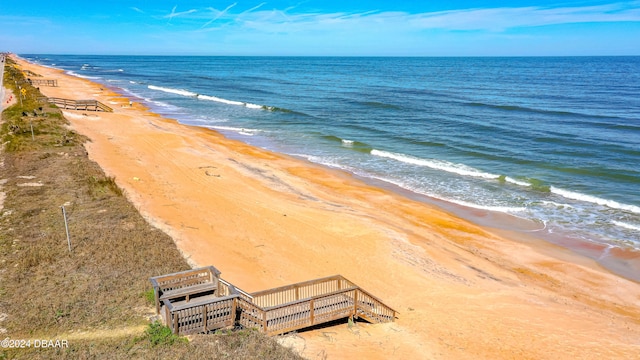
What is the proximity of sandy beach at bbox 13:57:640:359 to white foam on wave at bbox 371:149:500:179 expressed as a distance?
594 cm

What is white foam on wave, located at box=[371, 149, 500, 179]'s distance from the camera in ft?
89.8

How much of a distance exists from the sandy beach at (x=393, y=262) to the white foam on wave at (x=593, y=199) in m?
6.57

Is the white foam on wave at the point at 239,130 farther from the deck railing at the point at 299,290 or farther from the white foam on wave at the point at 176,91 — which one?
the deck railing at the point at 299,290

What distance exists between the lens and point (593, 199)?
75.3 ft

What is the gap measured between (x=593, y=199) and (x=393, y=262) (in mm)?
13597

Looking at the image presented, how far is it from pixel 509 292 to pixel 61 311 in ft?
38.6

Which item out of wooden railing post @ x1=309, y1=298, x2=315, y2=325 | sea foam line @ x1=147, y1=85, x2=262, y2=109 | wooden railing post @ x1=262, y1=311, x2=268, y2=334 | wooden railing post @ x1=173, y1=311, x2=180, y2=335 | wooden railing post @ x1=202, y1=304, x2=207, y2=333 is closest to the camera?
wooden railing post @ x1=173, y1=311, x2=180, y2=335

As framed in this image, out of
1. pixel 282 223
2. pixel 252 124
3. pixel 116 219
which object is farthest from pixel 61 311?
pixel 252 124

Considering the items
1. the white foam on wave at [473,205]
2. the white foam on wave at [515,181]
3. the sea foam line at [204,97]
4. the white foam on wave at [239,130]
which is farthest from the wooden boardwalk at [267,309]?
the sea foam line at [204,97]

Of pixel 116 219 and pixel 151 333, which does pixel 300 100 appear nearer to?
pixel 116 219

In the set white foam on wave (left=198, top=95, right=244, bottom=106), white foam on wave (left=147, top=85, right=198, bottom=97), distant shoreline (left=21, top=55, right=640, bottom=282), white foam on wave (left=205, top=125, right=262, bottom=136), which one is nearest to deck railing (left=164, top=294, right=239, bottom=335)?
distant shoreline (left=21, top=55, right=640, bottom=282)

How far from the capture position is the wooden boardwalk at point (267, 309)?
9.42 metres

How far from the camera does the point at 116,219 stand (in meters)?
15.7

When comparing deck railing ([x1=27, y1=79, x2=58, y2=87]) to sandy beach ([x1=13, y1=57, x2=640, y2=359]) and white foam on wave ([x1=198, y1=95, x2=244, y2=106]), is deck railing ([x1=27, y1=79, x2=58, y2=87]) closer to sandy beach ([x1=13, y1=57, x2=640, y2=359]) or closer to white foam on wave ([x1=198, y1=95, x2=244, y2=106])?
white foam on wave ([x1=198, y1=95, x2=244, y2=106])
